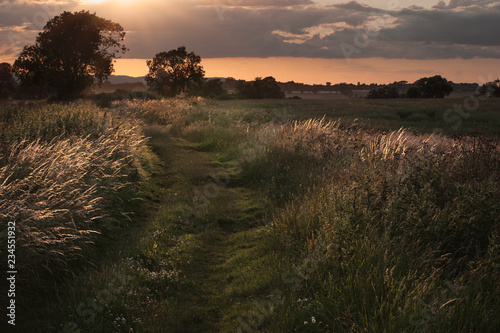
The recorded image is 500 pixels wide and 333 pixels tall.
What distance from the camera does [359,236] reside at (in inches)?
190

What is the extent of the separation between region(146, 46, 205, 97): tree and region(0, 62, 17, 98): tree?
2994 cm

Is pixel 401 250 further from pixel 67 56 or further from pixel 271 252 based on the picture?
pixel 67 56

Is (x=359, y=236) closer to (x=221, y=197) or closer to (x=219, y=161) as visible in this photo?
(x=221, y=197)

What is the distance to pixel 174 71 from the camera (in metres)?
74.4

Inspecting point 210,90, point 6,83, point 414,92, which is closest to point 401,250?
point 210,90

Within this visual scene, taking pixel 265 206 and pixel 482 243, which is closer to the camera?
pixel 482 243

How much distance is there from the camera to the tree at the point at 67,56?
42531mm

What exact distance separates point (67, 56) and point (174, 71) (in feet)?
106

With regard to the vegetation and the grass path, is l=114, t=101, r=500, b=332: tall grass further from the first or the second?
the vegetation

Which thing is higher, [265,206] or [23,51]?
[23,51]

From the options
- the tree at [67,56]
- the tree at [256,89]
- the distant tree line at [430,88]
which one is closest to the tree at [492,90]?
the distant tree line at [430,88]

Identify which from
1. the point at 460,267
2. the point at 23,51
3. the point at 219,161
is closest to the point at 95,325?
the point at 460,267

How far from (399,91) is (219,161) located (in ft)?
311

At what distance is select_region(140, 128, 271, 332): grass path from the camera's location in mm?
4551
